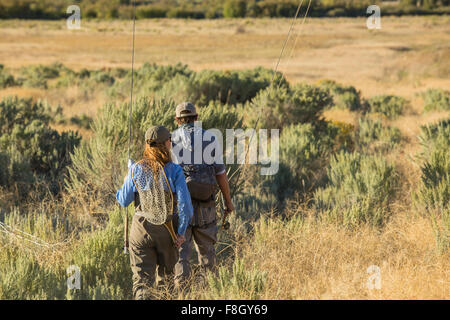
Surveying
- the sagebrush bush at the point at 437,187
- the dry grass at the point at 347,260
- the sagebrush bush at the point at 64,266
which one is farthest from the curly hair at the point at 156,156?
the sagebrush bush at the point at 437,187

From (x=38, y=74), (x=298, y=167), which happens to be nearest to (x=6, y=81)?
(x=38, y=74)

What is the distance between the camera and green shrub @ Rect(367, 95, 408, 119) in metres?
16.2

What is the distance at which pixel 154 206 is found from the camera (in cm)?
419

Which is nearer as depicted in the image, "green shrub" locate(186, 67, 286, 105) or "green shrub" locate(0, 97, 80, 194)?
"green shrub" locate(0, 97, 80, 194)

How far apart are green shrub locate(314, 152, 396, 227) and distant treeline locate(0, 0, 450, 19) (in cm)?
7501

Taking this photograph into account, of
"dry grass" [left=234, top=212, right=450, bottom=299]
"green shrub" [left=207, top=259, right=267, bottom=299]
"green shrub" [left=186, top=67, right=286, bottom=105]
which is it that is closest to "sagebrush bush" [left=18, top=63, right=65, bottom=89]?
"green shrub" [left=186, top=67, right=286, bottom=105]

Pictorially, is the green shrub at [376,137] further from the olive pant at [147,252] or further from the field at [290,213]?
the olive pant at [147,252]

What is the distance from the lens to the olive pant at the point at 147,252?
169 inches

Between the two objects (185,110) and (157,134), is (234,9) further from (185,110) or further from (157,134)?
(157,134)

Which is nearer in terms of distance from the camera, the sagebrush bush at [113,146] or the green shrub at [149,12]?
the sagebrush bush at [113,146]

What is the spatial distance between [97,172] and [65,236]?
54.7 inches

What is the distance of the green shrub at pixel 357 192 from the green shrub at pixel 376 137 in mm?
2629

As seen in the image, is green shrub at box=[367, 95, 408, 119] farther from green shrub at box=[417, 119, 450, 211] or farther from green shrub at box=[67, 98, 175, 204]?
green shrub at box=[67, 98, 175, 204]
